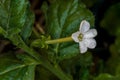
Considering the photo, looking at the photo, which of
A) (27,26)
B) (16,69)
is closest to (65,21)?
(27,26)

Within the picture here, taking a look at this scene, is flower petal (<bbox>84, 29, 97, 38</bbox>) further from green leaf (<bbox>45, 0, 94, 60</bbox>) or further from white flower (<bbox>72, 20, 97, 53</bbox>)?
green leaf (<bbox>45, 0, 94, 60</bbox>)

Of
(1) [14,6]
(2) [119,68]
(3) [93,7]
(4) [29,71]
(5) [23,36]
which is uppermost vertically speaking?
(1) [14,6]

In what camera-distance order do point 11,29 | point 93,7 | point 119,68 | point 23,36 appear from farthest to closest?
point 93,7 → point 119,68 → point 23,36 → point 11,29

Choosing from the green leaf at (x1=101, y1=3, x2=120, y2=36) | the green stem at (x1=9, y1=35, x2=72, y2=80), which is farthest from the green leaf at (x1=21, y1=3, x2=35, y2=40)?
the green leaf at (x1=101, y1=3, x2=120, y2=36)

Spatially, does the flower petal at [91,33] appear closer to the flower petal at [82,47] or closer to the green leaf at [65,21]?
the flower petal at [82,47]

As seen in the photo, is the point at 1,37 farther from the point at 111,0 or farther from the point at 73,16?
the point at 111,0

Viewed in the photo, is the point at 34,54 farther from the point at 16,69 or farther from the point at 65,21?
the point at 65,21

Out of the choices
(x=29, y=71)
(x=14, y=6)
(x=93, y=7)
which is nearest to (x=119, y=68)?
(x=93, y=7)
